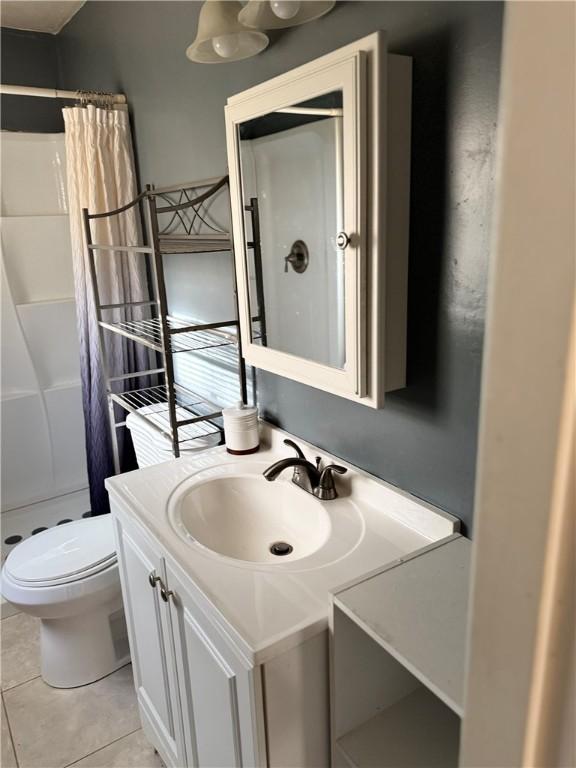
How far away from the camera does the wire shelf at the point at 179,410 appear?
1.96 metres

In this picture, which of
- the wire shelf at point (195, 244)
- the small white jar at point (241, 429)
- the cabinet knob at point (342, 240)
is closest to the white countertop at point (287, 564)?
the small white jar at point (241, 429)

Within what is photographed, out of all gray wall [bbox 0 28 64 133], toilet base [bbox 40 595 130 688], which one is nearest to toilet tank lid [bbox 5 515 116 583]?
toilet base [bbox 40 595 130 688]

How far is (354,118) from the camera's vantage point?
1079 mm

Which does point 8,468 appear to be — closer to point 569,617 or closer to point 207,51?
point 207,51

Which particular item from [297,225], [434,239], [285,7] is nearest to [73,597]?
[297,225]

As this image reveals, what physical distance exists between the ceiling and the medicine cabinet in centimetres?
165

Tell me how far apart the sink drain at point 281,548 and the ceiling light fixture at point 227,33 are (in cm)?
127

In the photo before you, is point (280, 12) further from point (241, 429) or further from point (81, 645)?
point (81, 645)

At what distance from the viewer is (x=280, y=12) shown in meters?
1.23

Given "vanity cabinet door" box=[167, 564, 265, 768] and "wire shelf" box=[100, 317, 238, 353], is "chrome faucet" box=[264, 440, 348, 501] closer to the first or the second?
"vanity cabinet door" box=[167, 564, 265, 768]

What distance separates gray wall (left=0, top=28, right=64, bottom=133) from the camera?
279 cm

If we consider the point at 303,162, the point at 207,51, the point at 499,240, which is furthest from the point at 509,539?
the point at 207,51

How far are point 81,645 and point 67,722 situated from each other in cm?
23

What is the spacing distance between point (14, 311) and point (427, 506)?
247cm
